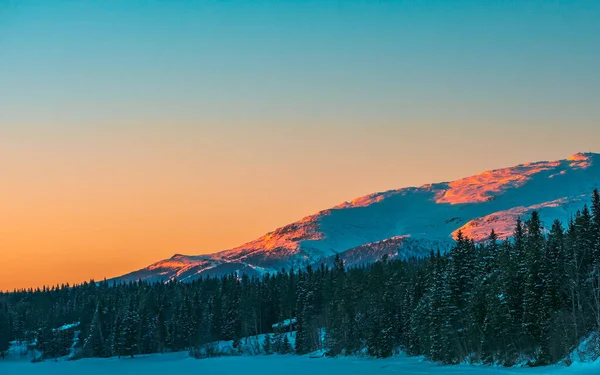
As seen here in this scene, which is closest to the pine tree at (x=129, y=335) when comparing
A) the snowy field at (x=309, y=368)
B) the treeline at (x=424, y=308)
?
the treeline at (x=424, y=308)

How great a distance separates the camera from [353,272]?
15538cm

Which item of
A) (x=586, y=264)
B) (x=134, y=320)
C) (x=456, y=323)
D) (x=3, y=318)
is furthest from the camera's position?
(x=3, y=318)

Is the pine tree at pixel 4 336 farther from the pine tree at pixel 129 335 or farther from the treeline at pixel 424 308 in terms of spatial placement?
the pine tree at pixel 129 335

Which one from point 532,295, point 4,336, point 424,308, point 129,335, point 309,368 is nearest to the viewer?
point 532,295

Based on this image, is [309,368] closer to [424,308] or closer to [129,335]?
[424,308]

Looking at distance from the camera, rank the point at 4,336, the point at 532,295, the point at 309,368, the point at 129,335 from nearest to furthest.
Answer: the point at 532,295 < the point at 309,368 < the point at 129,335 < the point at 4,336

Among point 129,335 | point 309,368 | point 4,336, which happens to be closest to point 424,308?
point 309,368

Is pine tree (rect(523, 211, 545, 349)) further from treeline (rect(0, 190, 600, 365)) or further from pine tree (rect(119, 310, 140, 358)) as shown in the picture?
pine tree (rect(119, 310, 140, 358))

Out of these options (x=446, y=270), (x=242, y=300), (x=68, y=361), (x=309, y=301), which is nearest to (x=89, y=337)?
(x=68, y=361)

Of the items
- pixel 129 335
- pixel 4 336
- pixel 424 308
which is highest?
pixel 4 336

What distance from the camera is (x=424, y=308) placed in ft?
351

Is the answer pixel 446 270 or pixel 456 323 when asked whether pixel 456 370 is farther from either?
pixel 446 270

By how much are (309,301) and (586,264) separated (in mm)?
81065

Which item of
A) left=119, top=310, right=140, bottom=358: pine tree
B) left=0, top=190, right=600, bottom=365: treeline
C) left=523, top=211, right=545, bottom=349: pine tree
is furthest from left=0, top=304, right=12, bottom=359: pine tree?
left=523, top=211, right=545, bottom=349: pine tree
